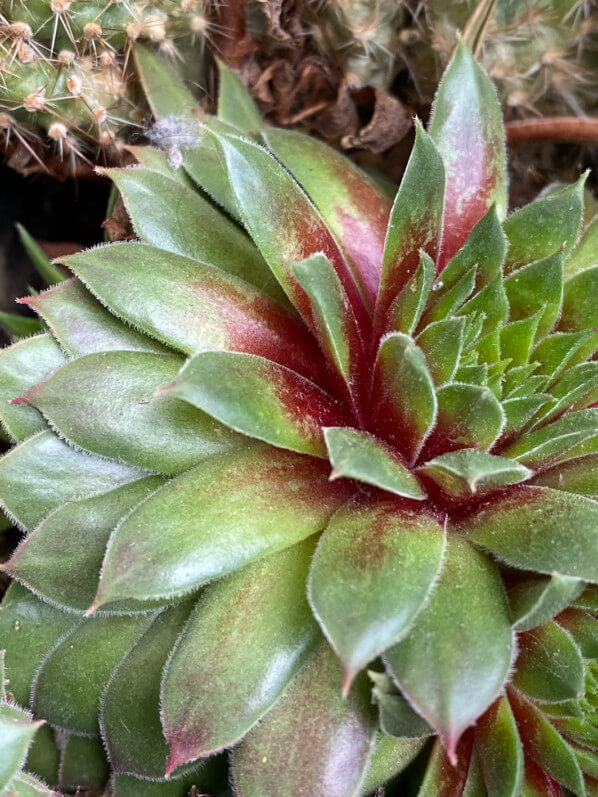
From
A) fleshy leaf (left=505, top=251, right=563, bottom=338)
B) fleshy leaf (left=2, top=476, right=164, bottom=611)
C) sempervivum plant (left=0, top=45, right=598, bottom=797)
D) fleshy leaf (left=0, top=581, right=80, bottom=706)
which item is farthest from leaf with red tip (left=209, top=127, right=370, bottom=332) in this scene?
fleshy leaf (left=0, top=581, right=80, bottom=706)

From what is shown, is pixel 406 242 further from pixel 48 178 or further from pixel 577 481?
pixel 48 178

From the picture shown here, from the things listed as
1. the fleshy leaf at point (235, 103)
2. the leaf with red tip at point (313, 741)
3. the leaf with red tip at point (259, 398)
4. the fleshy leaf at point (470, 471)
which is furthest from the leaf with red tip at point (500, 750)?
the fleshy leaf at point (235, 103)

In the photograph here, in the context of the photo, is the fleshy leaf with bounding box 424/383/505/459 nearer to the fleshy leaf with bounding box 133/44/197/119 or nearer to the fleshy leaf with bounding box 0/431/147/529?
the fleshy leaf with bounding box 0/431/147/529

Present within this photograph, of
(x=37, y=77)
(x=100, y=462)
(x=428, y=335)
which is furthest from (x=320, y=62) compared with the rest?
(x=100, y=462)

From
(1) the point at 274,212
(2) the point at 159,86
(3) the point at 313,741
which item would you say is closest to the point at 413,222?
(1) the point at 274,212

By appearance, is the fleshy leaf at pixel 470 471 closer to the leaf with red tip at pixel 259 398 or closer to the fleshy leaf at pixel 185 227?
the leaf with red tip at pixel 259 398

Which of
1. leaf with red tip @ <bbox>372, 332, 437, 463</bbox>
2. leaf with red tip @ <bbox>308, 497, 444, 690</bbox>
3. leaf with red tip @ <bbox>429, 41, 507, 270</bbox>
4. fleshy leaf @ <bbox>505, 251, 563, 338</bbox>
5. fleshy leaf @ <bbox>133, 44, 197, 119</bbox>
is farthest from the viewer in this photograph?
fleshy leaf @ <bbox>133, 44, 197, 119</bbox>
